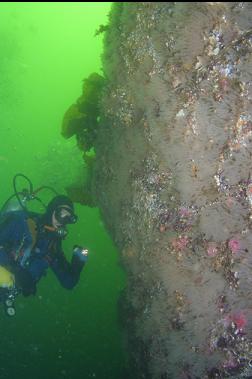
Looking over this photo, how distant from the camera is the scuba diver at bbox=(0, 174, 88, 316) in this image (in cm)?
605

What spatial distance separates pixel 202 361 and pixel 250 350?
2.02 feet

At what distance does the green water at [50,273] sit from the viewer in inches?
504

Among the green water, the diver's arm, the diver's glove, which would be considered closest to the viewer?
the diver's glove

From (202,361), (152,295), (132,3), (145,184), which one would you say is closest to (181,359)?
(202,361)

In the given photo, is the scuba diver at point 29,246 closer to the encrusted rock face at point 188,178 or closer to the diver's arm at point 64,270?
the diver's arm at point 64,270

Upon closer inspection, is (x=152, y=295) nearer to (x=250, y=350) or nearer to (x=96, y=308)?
(x=250, y=350)

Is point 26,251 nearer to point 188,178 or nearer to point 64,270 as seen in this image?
point 64,270

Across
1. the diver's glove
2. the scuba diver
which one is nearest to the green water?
the diver's glove

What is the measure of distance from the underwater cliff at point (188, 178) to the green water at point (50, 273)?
1802mm

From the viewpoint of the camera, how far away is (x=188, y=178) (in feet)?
12.3

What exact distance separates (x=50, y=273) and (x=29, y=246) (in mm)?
11817

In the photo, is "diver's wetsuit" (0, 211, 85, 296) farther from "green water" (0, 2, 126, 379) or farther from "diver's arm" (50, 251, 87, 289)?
"green water" (0, 2, 126, 379)

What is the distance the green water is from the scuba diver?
4.15 feet

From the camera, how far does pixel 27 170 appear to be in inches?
925
